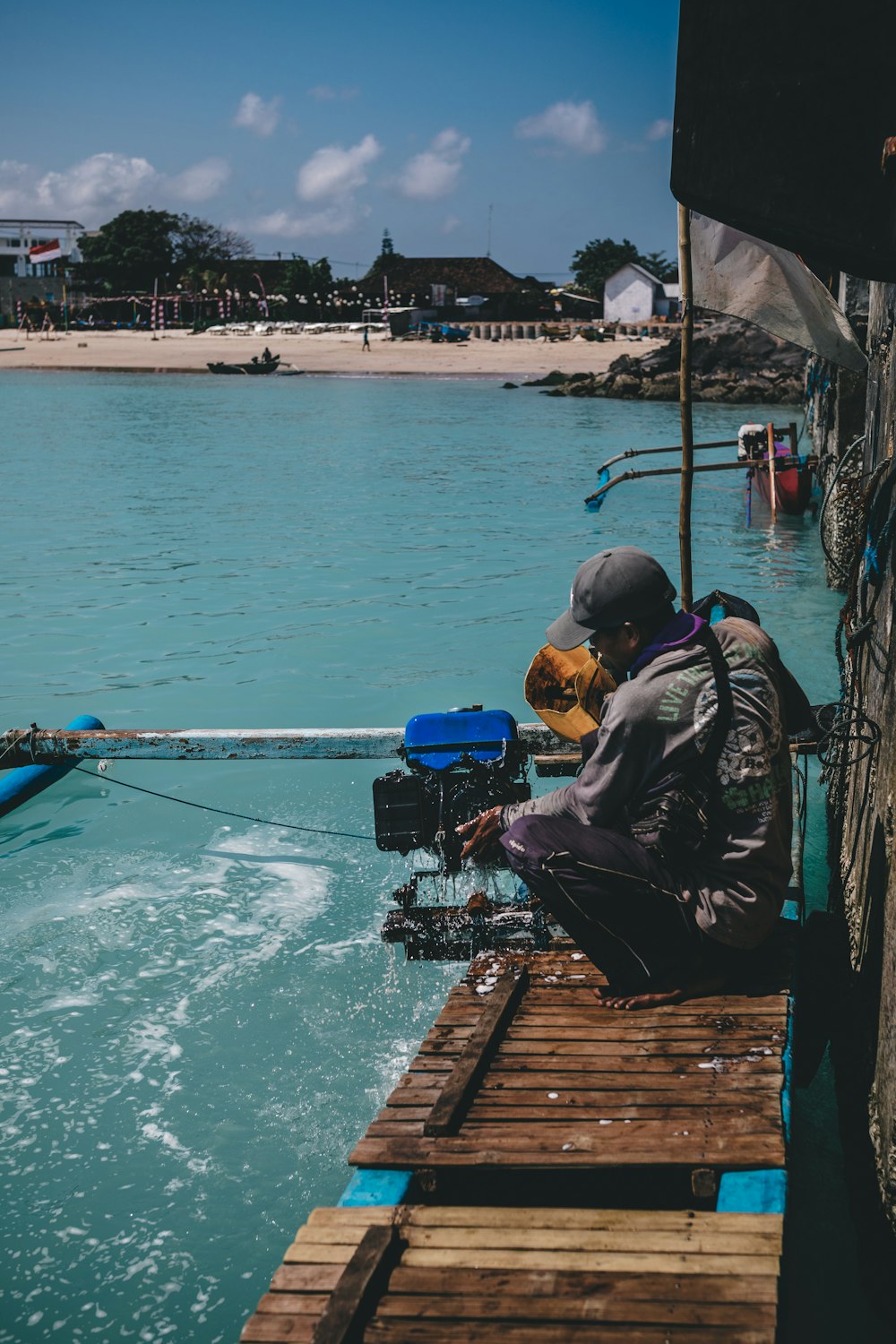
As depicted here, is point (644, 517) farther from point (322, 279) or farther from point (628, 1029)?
point (322, 279)

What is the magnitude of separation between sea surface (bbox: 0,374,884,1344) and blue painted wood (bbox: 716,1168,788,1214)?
3.44 ft

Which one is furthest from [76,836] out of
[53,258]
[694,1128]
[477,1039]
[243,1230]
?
[53,258]

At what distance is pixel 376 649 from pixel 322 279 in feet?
244

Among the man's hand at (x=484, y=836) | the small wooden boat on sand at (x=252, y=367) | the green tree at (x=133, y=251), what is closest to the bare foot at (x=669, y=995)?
the man's hand at (x=484, y=836)

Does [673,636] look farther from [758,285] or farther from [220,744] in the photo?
[758,285]

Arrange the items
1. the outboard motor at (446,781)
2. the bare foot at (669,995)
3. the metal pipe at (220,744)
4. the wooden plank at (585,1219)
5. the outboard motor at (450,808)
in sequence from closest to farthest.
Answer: the wooden plank at (585,1219), the bare foot at (669,995), the outboard motor at (450,808), the outboard motor at (446,781), the metal pipe at (220,744)

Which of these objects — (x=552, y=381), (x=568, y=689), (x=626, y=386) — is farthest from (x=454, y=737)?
(x=552, y=381)

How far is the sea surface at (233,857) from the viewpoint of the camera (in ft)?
14.5

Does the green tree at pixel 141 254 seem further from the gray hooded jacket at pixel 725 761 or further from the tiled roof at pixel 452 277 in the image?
the gray hooded jacket at pixel 725 761

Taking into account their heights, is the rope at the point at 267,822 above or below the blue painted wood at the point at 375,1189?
below

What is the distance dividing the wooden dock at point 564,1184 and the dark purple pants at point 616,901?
0.14 m

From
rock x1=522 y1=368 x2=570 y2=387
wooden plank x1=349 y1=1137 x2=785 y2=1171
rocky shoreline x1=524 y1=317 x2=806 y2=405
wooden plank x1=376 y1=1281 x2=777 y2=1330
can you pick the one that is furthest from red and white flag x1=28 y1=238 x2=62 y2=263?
wooden plank x1=376 y1=1281 x2=777 y2=1330

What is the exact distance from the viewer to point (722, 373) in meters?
46.6

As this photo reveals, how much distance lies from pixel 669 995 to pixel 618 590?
136 cm
